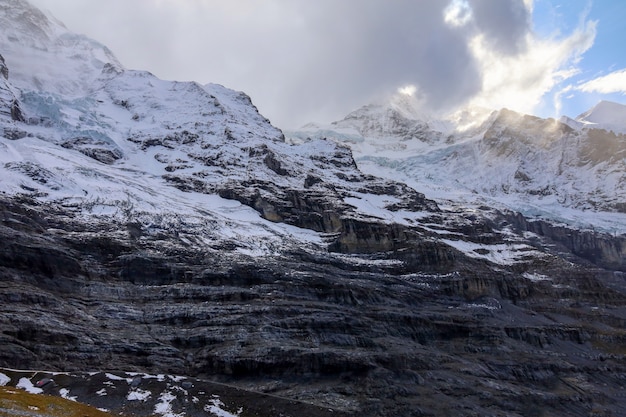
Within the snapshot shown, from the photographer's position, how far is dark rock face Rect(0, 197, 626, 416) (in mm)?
87812

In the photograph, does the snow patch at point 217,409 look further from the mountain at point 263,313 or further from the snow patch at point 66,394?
the snow patch at point 66,394

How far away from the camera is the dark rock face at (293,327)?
87812 mm

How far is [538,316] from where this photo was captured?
15188 cm

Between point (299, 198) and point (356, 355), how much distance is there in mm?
106232

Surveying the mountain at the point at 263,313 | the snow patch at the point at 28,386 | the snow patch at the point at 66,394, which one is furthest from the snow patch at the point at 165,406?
the snow patch at the point at 28,386

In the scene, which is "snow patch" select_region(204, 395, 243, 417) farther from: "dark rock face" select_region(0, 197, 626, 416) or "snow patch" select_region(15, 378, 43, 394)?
"snow patch" select_region(15, 378, 43, 394)

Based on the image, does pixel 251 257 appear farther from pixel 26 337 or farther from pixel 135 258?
pixel 26 337

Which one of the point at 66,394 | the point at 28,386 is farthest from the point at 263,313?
the point at 28,386

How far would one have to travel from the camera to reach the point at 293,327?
105000 millimetres

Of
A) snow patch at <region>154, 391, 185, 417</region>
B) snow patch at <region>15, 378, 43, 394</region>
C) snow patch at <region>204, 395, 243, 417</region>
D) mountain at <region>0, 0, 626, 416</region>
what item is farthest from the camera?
mountain at <region>0, 0, 626, 416</region>

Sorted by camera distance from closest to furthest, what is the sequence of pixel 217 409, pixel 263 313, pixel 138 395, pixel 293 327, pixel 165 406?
pixel 165 406, pixel 217 409, pixel 138 395, pixel 293 327, pixel 263 313

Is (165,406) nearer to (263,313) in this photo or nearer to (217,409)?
(217,409)

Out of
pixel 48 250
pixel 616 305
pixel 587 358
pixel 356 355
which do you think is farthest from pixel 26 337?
pixel 616 305

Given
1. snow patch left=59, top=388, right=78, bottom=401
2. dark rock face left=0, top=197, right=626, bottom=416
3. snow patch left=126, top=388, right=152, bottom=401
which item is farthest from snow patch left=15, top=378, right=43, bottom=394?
snow patch left=126, top=388, right=152, bottom=401
